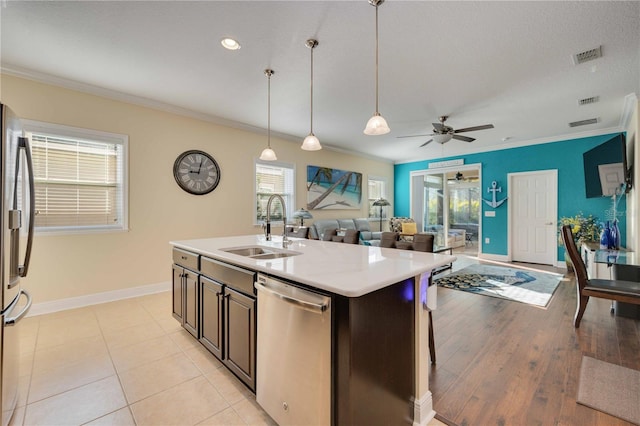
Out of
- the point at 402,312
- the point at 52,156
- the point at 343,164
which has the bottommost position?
the point at 402,312

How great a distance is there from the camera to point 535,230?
607cm

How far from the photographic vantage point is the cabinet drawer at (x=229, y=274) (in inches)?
65.9

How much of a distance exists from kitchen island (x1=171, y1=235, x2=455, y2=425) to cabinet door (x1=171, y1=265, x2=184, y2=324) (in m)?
0.82

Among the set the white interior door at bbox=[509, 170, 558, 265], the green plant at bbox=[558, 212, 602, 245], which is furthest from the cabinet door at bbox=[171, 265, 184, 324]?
the white interior door at bbox=[509, 170, 558, 265]

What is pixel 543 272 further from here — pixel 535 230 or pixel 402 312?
pixel 402 312

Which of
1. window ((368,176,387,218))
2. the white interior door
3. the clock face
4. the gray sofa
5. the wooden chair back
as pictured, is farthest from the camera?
window ((368,176,387,218))

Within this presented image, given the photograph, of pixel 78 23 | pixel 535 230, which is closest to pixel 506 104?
pixel 535 230

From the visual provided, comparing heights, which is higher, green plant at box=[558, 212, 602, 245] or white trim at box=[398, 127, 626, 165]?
white trim at box=[398, 127, 626, 165]

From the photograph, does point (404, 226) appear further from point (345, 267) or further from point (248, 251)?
point (345, 267)

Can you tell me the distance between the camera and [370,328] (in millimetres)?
1250

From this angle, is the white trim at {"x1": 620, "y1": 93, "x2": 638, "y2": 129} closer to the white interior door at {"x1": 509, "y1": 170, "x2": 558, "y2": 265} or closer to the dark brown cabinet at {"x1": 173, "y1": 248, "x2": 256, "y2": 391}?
the white interior door at {"x1": 509, "y1": 170, "x2": 558, "y2": 265}

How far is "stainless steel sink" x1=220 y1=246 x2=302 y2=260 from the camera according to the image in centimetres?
219

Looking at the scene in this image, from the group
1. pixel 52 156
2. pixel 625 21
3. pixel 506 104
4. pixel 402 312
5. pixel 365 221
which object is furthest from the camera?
pixel 365 221

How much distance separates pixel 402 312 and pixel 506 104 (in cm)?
404
